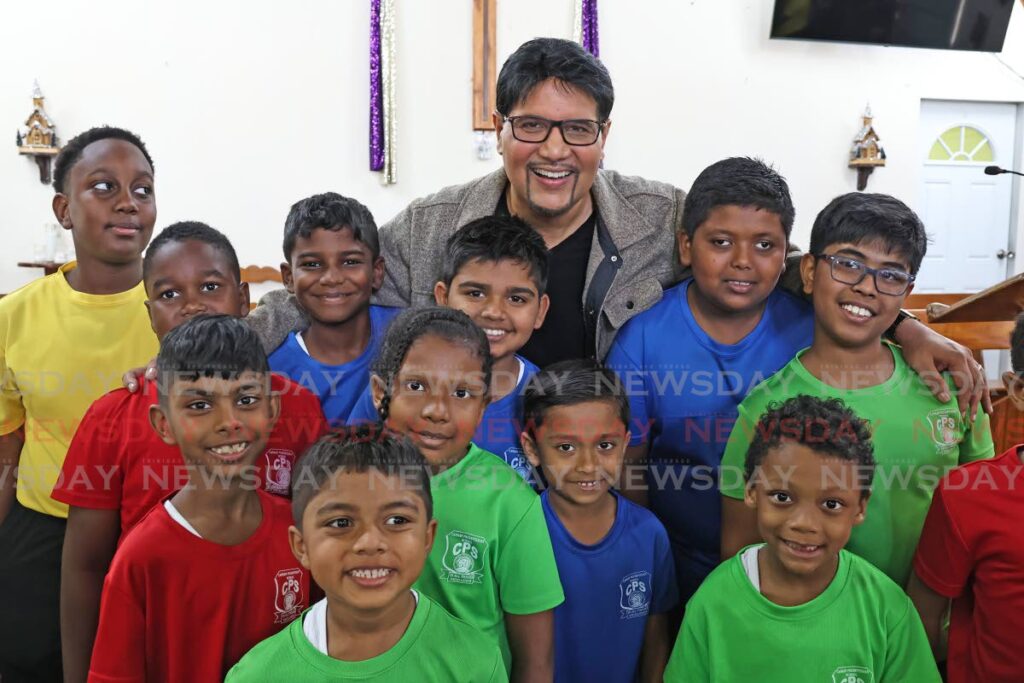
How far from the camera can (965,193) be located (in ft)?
19.0

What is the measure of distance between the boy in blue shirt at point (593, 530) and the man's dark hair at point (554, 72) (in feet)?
2.23

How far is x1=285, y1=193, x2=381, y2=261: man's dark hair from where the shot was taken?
177 centimetres

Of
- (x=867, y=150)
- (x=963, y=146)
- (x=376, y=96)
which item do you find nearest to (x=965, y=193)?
(x=963, y=146)

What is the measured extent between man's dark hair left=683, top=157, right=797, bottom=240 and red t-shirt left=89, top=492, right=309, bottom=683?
3.67ft

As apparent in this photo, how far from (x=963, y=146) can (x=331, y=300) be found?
5.57m

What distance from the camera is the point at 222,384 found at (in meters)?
1.34

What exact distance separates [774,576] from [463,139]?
413cm

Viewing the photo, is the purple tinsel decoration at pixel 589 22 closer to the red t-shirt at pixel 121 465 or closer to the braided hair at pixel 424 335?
the braided hair at pixel 424 335

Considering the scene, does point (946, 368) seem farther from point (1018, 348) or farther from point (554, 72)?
point (554, 72)

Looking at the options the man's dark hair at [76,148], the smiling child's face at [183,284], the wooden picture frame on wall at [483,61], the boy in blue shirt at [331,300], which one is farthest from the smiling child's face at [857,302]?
the wooden picture frame on wall at [483,61]

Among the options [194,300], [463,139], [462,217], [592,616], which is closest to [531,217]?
[462,217]

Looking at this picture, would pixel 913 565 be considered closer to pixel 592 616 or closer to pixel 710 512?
pixel 710 512

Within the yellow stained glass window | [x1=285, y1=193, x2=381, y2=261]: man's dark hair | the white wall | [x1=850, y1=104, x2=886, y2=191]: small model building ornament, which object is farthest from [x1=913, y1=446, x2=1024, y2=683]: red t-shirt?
the yellow stained glass window

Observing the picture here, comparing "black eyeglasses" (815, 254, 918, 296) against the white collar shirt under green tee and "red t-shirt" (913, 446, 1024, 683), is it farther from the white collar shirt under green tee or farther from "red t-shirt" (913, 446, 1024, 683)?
the white collar shirt under green tee
